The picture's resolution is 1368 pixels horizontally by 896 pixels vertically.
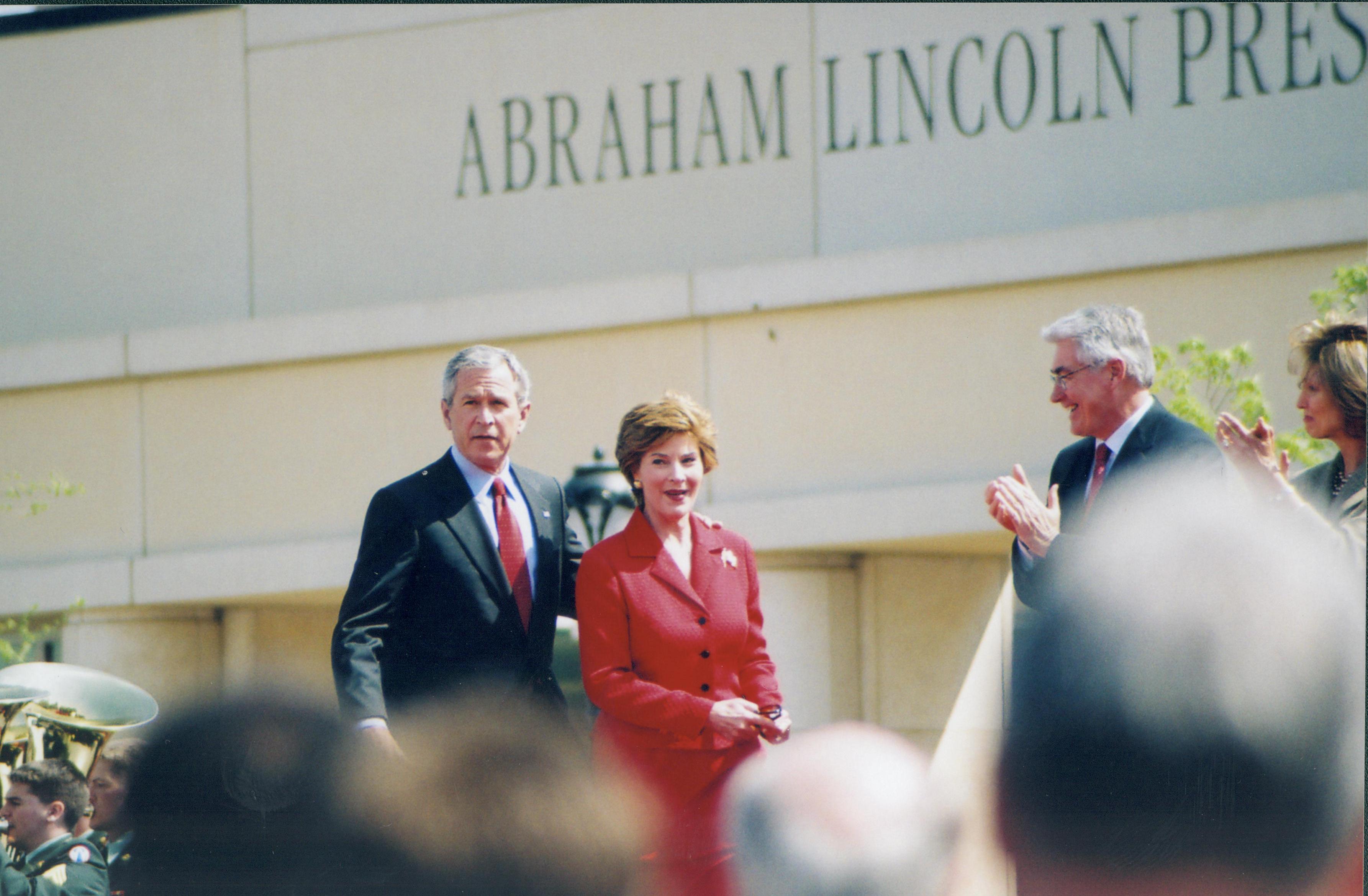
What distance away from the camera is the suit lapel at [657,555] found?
13.4 ft

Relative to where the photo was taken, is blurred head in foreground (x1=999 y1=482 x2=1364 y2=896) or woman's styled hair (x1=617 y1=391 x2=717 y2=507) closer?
blurred head in foreground (x1=999 y1=482 x2=1364 y2=896)

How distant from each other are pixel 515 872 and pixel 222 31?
422 inches

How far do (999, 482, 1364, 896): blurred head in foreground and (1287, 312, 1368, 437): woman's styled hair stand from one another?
353 mm

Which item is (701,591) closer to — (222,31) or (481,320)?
(481,320)

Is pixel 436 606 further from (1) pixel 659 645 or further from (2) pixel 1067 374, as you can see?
(2) pixel 1067 374

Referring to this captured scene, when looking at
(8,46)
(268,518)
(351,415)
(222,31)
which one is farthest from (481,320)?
(8,46)

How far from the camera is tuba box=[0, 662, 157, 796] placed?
4.85 meters

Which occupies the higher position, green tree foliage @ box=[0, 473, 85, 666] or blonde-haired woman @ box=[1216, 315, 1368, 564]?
blonde-haired woman @ box=[1216, 315, 1368, 564]

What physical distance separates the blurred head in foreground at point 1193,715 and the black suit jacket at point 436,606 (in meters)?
1.32

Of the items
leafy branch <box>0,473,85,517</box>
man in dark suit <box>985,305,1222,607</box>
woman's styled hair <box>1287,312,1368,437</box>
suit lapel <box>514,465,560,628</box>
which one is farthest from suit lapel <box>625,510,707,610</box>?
leafy branch <box>0,473,85,517</box>

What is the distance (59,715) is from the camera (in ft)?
16.5

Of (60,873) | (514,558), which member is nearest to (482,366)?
(514,558)

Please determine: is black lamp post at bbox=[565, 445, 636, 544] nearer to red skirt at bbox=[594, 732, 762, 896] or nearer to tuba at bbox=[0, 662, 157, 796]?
tuba at bbox=[0, 662, 157, 796]

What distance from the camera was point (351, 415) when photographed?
1288 cm
